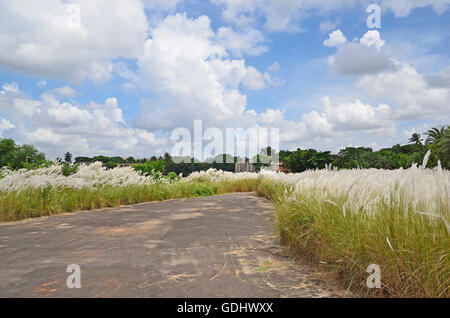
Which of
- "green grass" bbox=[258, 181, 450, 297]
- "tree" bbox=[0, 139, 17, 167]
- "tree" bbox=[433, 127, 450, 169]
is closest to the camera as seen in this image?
"green grass" bbox=[258, 181, 450, 297]

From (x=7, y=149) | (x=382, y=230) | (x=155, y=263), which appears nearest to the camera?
(x=382, y=230)

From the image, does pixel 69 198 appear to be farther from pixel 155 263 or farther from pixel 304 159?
pixel 304 159

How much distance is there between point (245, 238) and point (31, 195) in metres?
6.25

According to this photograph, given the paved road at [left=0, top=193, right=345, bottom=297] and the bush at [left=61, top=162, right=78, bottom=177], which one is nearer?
the paved road at [left=0, top=193, right=345, bottom=297]

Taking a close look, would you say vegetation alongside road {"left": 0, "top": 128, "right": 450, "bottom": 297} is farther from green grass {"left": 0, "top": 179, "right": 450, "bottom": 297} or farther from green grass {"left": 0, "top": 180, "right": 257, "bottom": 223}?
green grass {"left": 0, "top": 180, "right": 257, "bottom": 223}

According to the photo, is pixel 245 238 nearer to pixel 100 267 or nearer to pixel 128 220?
pixel 100 267

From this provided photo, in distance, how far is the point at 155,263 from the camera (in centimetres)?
331

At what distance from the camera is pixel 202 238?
4.64m

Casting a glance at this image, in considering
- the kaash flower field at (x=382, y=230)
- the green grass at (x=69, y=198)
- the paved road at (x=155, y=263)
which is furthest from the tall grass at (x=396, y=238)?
the green grass at (x=69, y=198)

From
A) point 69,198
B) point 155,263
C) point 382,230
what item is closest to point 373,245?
point 382,230

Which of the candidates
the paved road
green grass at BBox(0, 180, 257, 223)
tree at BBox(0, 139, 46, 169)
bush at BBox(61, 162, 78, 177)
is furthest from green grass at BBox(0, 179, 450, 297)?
tree at BBox(0, 139, 46, 169)

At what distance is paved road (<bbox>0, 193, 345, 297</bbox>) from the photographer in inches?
102
